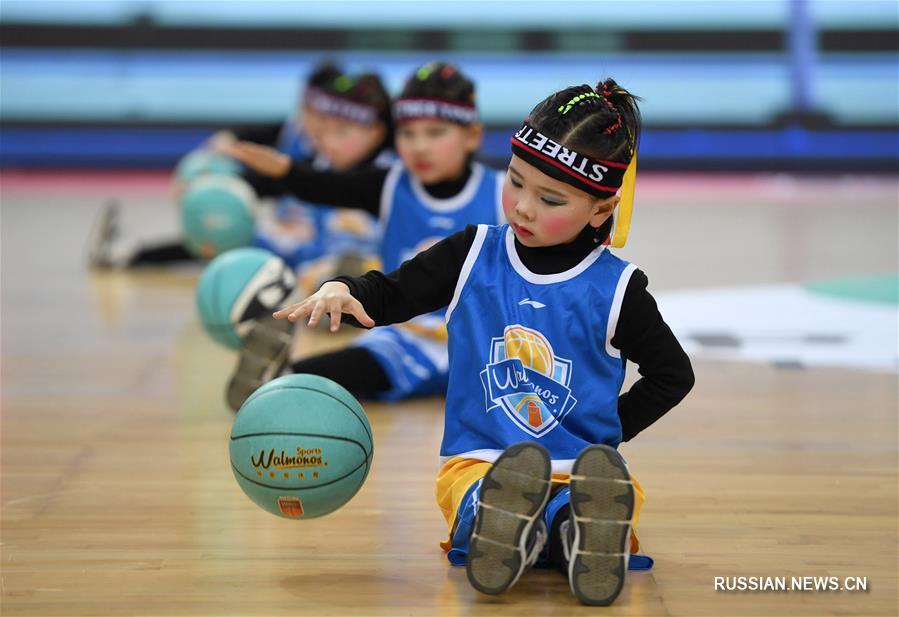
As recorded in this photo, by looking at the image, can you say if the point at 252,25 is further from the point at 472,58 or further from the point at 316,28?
the point at 472,58

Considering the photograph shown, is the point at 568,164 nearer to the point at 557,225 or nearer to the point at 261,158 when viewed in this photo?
the point at 557,225

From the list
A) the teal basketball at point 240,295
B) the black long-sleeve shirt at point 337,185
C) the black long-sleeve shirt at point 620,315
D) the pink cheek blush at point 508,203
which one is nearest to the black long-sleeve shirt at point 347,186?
the black long-sleeve shirt at point 337,185

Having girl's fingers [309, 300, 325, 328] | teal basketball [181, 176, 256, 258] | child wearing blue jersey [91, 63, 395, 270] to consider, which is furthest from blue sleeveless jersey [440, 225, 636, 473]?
teal basketball [181, 176, 256, 258]

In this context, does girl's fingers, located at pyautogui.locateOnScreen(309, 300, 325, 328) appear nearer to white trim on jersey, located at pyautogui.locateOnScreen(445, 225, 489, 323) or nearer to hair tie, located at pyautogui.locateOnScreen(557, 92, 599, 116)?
white trim on jersey, located at pyautogui.locateOnScreen(445, 225, 489, 323)

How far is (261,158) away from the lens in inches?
162

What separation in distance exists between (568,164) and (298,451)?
32.5 inches

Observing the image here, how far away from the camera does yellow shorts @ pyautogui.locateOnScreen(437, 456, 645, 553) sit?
8.61 feet

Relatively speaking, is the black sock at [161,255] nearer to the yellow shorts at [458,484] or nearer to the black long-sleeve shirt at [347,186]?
the black long-sleeve shirt at [347,186]

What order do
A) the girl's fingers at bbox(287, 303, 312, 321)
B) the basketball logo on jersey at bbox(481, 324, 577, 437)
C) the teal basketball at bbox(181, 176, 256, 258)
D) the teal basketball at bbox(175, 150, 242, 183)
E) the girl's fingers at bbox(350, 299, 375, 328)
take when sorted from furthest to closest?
the teal basketball at bbox(175, 150, 242, 183)
the teal basketball at bbox(181, 176, 256, 258)
the basketball logo on jersey at bbox(481, 324, 577, 437)
the girl's fingers at bbox(350, 299, 375, 328)
the girl's fingers at bbox(287, 303, 312, 321)

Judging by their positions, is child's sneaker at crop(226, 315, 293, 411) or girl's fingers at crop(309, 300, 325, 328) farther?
child's sneaker at crop(226, 315, 293, 411)

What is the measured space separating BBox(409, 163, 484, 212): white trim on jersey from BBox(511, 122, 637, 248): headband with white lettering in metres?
1.66

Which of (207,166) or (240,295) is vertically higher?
(240,295)

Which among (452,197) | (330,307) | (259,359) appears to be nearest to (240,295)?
(259,359)

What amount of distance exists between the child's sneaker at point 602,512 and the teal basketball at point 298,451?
547 mm
